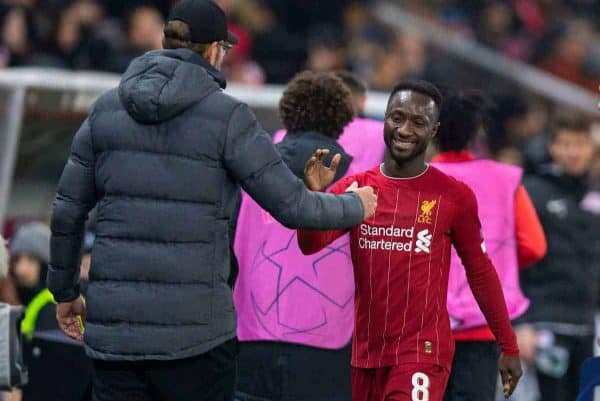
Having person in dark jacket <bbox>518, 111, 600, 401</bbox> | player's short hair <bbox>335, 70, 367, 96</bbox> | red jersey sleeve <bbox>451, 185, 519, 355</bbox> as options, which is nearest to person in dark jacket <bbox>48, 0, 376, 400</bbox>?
red jersey sleeve <bbox>451, 185, 519, 355</bbox>

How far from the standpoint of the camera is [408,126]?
6094 millimetres

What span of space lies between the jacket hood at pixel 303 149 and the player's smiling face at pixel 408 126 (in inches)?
23.8

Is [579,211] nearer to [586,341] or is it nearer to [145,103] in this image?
[586,341]

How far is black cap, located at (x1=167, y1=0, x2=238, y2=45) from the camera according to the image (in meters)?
5.63

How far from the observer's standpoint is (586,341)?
9633 millimetres

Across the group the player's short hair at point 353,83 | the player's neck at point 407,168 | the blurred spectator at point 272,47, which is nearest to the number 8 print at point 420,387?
the player's neck at point 407,168

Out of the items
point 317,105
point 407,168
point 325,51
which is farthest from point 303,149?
point 325,51

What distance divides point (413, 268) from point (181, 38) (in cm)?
126

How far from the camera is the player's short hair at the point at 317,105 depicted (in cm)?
680

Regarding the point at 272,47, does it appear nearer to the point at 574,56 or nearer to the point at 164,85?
the point at 574,56

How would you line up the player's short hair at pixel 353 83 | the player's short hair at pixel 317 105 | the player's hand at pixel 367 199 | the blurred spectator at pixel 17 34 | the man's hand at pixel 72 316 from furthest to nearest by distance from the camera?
the blurred spectator at pixel 17 34, the player's short hair at pixel 353 83, the player's short hair at pixel 317 105, the man's hand at pixel 72 316, the player's hand at pixel 367 199

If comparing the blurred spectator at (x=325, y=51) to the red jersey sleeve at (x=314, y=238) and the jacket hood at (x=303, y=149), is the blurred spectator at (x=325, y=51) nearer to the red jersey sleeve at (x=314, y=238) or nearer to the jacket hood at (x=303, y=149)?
the jacket hood at (x=303, y=149)

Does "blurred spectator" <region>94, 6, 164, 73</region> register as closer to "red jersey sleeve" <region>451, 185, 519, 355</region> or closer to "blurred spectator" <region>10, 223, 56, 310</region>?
"blurred spectator" <region>10, 223, 56, 310</region>

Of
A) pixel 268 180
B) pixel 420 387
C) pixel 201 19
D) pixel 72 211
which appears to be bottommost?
pixel 420 387
